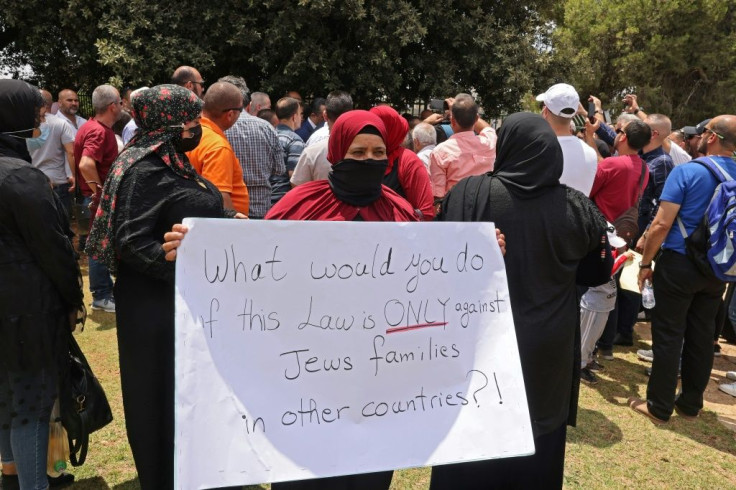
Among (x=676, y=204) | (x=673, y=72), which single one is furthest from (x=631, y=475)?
(x=673, y=72)

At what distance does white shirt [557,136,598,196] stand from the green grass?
1854 mm

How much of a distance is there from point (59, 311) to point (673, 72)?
87.7 feet

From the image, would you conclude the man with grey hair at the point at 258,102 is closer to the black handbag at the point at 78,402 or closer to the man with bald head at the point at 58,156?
the man with bald head at the point at 58,156

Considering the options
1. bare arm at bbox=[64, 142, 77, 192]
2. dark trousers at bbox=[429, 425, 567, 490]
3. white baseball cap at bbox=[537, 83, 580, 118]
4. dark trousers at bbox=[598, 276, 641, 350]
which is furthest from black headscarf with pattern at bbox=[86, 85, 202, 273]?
bare arm at bbox=[64, 142, 77, 192]

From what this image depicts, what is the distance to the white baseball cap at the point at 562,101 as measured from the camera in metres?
3.97

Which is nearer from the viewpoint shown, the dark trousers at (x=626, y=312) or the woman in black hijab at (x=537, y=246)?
the woman in black hijab at (x=537, y=246)

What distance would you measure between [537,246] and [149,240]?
168 centimetres

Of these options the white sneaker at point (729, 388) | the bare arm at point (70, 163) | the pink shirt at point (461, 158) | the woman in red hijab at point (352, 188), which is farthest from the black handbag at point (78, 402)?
the white sneaker at point (729, 388)

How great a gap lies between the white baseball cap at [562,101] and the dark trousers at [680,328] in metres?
1.30

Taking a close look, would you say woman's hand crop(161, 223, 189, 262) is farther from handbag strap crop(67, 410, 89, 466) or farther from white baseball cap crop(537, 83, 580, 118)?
white baseball cap crop(537, 83, 580, 118)

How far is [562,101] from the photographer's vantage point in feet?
13.1

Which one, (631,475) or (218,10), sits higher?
(218,10)

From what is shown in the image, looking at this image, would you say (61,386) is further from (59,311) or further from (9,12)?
(9,12)

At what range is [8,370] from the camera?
8.04 ft
